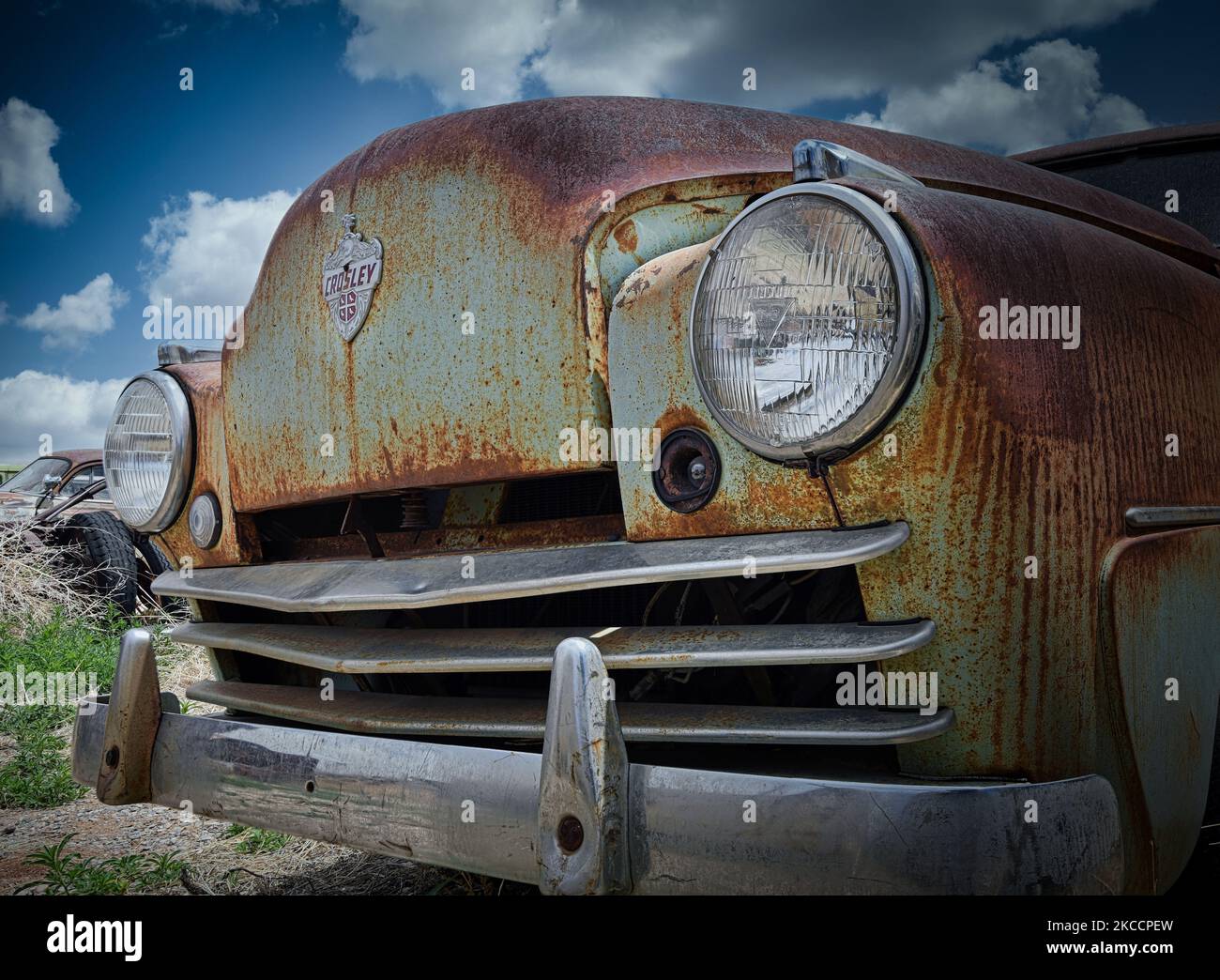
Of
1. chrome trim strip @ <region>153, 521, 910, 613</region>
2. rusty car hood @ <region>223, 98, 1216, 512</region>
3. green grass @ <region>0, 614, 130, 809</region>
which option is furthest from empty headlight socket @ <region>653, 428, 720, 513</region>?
green grass @ <region>0, 614, 130, 809</region>

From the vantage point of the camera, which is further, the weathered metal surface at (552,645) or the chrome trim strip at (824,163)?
the chrome trim strip at (824,163)

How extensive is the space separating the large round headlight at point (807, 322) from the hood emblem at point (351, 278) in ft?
2.60

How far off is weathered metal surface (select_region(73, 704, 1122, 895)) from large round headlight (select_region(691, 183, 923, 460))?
430 mm

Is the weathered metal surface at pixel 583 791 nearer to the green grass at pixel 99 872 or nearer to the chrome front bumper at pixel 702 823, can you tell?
the chrome front bumper at pixel 702 823

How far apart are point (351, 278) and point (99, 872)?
1.55m

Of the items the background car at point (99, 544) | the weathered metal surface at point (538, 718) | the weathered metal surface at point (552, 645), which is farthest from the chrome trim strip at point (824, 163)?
the background car at point (99, 544)

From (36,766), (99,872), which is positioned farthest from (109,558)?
(99,872)

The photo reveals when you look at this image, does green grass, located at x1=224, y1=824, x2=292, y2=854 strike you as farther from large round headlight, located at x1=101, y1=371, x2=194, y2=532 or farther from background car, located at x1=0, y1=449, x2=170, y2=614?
background car, located at x1=0, y1=449, x2=170, y2=614

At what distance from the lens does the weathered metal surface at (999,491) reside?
4.17ft

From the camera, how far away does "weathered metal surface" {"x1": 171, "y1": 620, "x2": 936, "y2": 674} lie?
1.30 meters

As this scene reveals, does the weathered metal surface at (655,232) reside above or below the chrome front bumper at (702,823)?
above

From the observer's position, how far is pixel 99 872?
8.14ft

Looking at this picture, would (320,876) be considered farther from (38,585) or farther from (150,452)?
(38,585)
